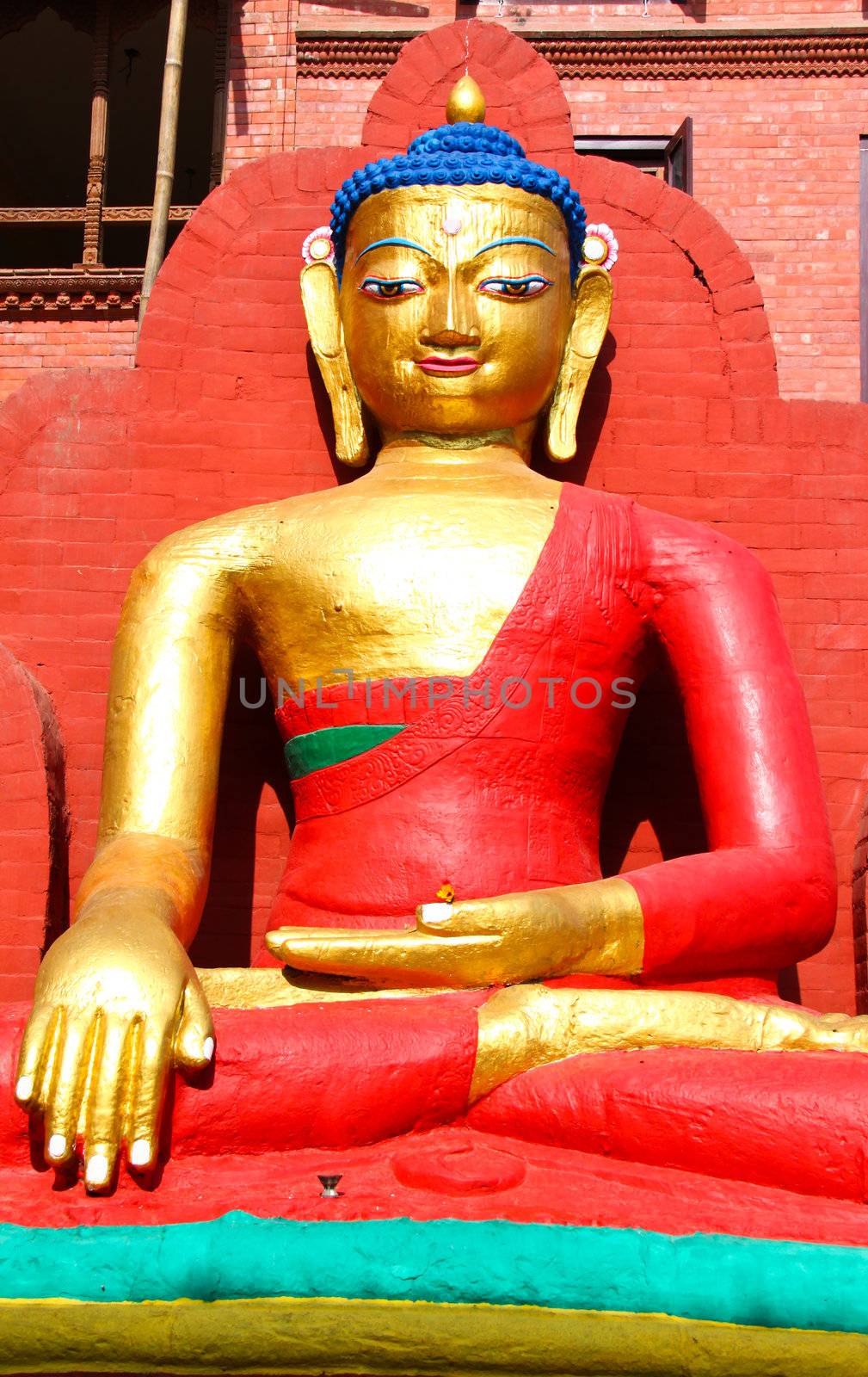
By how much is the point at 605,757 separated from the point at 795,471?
1382 millimetres

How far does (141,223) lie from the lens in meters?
15.8

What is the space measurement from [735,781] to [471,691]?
0.73 metres

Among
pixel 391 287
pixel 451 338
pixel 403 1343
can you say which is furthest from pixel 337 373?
pixel 403 1343

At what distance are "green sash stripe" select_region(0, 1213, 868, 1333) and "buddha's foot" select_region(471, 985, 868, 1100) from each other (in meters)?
0.67

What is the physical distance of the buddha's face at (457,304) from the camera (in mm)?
4688

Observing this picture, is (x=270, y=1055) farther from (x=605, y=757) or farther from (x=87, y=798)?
(x=87, y=798)

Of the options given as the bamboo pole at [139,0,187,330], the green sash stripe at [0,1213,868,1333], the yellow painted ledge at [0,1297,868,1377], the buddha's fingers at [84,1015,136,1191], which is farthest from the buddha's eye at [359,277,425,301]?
the bamboo pole at [139,0,187,330]

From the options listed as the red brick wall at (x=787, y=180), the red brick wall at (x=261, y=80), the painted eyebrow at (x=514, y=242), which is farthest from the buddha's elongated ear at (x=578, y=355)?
the red brick wall at (x=261, y=80)

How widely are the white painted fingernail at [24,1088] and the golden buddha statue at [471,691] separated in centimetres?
31

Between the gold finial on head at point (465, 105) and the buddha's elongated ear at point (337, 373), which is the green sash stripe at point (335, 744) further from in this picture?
the gold finial on head at point (465, 105)

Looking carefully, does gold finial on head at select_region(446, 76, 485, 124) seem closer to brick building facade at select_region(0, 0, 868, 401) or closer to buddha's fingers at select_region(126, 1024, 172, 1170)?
buddha's fingers at select_region(126, 1024, 172, 1170)

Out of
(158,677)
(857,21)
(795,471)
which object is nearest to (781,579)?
(795,471)

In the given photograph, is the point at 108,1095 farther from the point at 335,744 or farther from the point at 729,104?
the point at 729,104

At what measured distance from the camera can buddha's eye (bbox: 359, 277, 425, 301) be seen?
4.71 m
